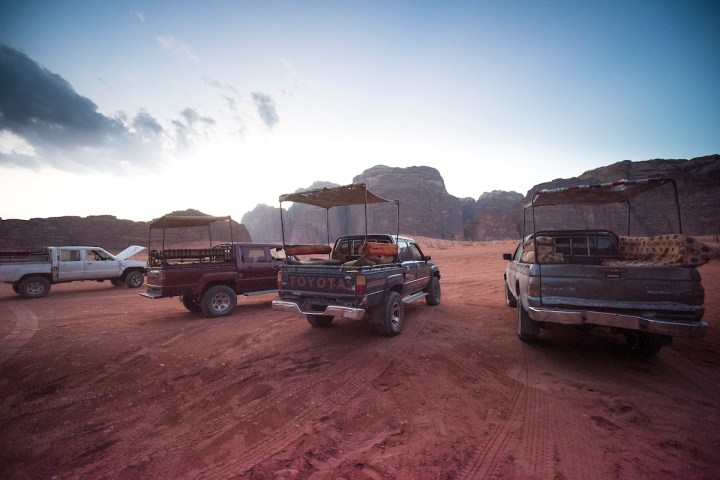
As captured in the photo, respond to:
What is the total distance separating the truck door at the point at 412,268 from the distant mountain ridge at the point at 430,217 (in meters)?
47.4

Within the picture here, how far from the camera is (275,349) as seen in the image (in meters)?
5.31

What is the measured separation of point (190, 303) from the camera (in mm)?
8516

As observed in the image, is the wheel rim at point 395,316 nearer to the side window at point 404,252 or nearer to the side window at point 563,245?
the side window at point 404,252

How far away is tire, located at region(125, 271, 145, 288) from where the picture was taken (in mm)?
13891

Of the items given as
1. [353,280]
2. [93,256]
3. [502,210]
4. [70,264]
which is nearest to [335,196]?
[353,280]

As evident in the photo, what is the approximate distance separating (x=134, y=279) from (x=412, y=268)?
13.2 m

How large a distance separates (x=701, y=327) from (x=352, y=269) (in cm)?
442

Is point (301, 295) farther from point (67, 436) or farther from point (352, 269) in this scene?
point (67, 436)

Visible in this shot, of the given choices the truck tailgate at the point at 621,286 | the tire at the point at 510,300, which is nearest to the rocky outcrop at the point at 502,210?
the tire at the point at 510,300

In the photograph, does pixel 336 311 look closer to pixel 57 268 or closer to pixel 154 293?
pixel 154 293

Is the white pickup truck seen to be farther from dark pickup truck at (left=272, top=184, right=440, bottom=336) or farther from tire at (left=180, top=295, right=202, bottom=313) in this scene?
dark pickup truck at (left=272, top=184, right=440, bottom=336)

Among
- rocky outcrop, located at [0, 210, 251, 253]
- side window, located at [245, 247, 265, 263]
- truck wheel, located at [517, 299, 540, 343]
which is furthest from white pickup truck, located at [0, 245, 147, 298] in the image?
rocky outcrop, located at [0, 210, 251, 253]

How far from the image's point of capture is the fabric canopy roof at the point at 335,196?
6574 mm

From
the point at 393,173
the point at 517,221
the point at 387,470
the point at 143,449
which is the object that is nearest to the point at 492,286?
the point at 387,470
